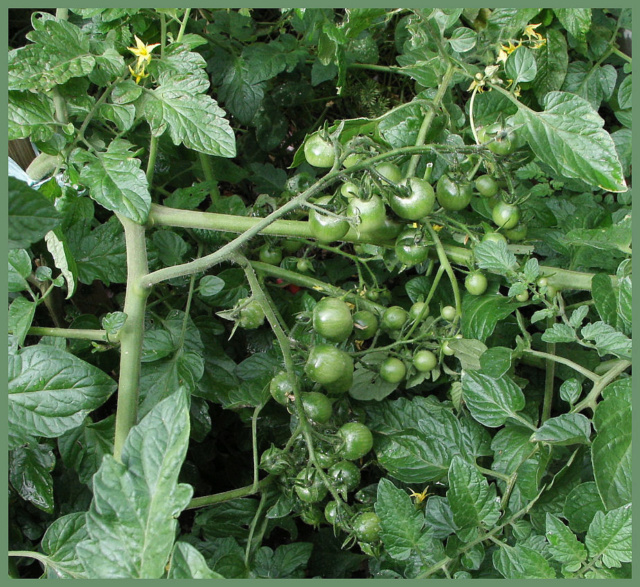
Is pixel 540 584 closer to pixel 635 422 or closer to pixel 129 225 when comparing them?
pixel 635 422

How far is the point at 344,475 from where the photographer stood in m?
0.87

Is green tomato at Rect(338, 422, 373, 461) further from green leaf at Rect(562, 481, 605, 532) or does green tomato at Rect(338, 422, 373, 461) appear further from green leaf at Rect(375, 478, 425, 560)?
green leaf at Rect(562, 481, 605, 532)

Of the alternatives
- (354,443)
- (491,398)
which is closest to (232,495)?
(354,443)

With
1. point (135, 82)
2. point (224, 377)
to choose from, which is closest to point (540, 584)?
point (224, 377)

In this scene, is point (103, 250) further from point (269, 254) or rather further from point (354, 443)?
point (354, 443)

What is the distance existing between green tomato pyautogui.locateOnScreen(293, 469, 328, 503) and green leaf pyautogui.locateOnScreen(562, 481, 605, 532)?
0.37 metres

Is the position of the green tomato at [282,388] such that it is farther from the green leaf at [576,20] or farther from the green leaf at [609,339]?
the green leaf at [576,20]

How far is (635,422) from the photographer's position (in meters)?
0.78

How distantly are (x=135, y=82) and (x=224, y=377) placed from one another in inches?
22.9

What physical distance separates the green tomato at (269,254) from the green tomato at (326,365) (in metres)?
0.34

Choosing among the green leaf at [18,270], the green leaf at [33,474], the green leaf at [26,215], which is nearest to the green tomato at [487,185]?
the green leaf at [26,215]

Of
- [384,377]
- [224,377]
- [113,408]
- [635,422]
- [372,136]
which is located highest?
[372,136]

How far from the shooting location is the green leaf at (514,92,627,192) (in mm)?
856

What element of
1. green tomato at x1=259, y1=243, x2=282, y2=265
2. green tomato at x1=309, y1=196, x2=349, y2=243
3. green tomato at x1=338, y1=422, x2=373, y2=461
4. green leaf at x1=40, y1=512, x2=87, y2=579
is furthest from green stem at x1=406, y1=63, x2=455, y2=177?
green leaf at x1=40, y1=512, x2=87, y2=579
